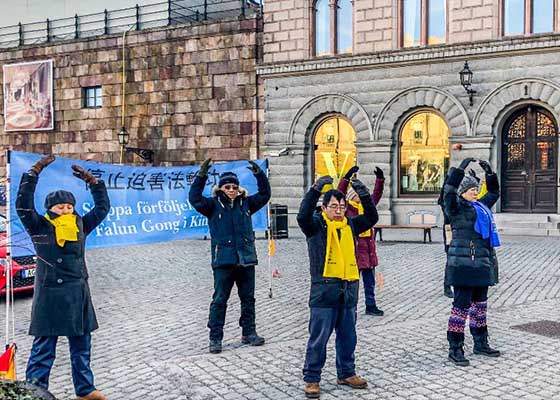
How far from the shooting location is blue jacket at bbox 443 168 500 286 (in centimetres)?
711

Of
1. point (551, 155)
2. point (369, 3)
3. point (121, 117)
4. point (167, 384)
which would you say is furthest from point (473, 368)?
point (121, 117)

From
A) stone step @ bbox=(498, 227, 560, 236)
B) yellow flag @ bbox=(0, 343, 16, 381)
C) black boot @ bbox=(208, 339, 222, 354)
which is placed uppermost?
yellow flag @ bbox=(0, 343, 16, 381)

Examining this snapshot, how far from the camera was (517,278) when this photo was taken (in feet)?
41.4

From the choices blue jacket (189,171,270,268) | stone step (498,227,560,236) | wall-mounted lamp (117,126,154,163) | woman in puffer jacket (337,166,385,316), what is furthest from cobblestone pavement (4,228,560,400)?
wall-mounted lamp (117,126,154,163)

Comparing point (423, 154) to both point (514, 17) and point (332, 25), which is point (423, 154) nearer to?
point (514, 17)

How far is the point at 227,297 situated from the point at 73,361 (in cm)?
227

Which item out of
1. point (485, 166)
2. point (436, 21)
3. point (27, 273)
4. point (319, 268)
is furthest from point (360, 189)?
point (436, 21)

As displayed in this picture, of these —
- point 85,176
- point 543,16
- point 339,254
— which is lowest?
point 339,254

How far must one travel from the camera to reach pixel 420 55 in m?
22.9

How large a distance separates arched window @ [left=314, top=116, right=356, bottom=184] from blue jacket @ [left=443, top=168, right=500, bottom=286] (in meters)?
17.6

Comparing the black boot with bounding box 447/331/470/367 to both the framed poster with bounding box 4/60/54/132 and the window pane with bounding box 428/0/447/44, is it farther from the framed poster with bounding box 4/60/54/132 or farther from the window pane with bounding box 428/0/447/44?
the framed poster with bounding box 4/60/54/132

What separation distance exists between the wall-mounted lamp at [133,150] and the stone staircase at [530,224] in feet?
46.9

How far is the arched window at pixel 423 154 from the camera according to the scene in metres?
23.3

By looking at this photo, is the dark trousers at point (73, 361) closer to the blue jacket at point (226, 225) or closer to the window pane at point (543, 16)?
the blue jacket at point (226, 225)
